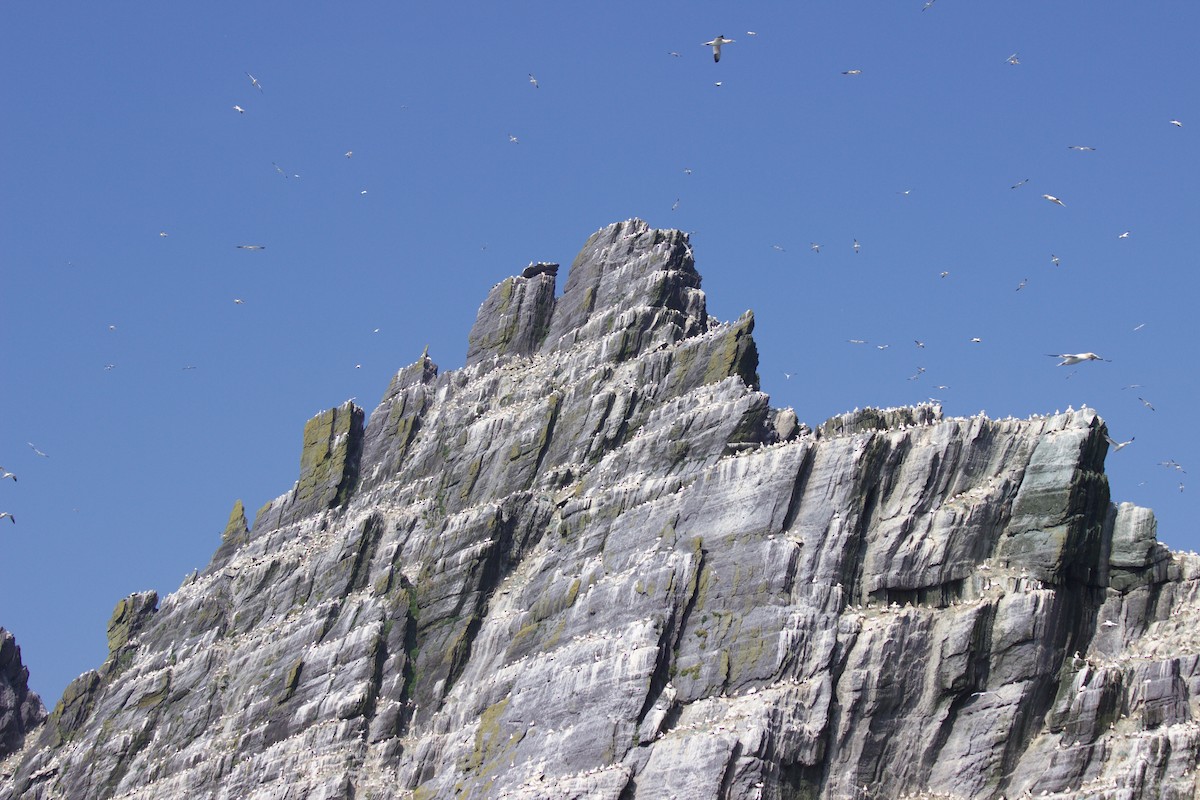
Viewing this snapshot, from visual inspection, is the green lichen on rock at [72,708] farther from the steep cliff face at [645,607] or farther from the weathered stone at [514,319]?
the weathered stone at [514,319]

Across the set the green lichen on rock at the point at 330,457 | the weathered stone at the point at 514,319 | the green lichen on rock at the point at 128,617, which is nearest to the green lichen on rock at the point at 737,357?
the weathered stone at the point at 514,319

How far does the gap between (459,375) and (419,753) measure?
1689 inches

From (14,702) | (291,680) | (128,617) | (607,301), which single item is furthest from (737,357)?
(14,702)

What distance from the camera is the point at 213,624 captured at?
131m

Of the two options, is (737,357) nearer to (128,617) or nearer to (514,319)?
(514,319)

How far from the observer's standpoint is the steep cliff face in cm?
8412

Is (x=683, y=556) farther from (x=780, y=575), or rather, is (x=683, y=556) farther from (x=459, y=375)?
(x=459, y=375)

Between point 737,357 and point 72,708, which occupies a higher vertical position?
point 737,357

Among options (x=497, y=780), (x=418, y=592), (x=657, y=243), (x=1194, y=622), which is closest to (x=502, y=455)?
(x=418, y=592)

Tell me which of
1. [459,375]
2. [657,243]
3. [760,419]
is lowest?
[760,419]

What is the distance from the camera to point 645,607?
97.4 meters

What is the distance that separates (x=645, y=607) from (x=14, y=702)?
74.7 metres

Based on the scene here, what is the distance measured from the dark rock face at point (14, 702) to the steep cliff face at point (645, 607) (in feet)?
13.2

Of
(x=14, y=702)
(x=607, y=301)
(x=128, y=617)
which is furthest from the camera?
(x=14, y=702)
